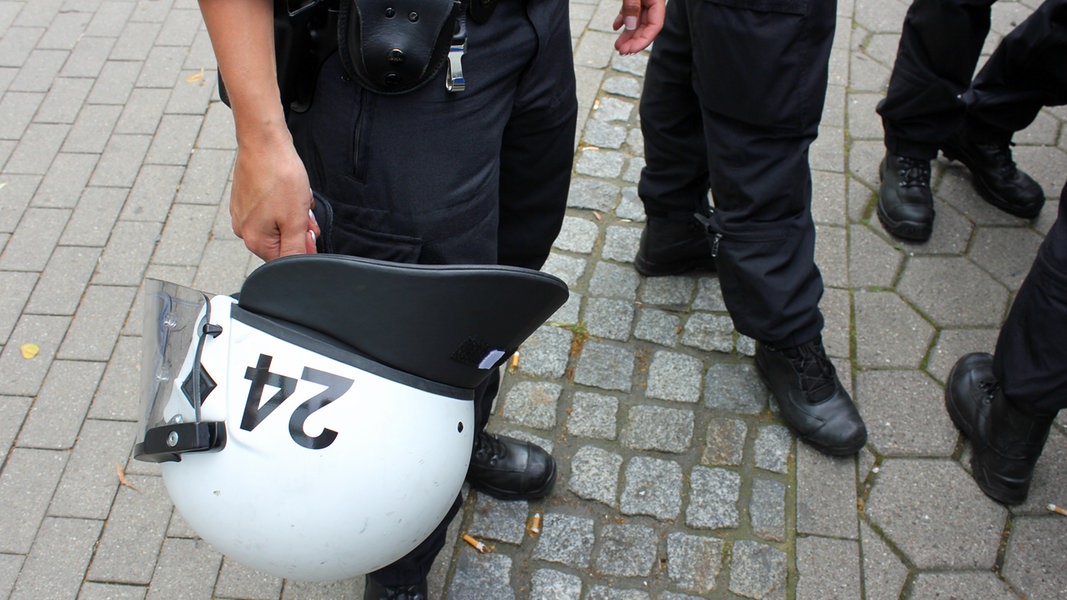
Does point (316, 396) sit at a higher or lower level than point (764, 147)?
higher

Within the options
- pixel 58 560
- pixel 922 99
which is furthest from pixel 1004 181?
pixel 58 560

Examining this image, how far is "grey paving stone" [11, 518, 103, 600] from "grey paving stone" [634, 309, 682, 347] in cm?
171

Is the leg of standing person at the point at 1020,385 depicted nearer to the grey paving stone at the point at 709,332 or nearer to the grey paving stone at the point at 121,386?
the grey paving stone at the point at 709,332

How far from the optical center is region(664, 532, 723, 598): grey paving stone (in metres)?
2.30

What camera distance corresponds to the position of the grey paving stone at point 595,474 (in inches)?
98.4

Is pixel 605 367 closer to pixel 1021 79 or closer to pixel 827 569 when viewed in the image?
pixel 827 569

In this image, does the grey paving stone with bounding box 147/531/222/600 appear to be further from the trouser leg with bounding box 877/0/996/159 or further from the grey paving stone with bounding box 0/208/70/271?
the trouser leg with bounding box 877/0/996/159

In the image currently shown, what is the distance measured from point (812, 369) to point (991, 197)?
122 cm

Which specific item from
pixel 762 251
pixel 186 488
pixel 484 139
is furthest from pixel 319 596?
pixel 762 251

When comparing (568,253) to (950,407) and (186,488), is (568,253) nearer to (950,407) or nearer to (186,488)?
(950,407)

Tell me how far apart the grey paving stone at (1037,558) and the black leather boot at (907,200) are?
1095 mm

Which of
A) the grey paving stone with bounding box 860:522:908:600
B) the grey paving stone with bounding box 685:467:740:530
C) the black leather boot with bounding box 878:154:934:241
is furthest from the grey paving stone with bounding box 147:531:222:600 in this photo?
the black leather boot with bounding box 878:154:934:241

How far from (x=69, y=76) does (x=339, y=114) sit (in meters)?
3.09

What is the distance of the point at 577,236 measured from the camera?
3236mm
